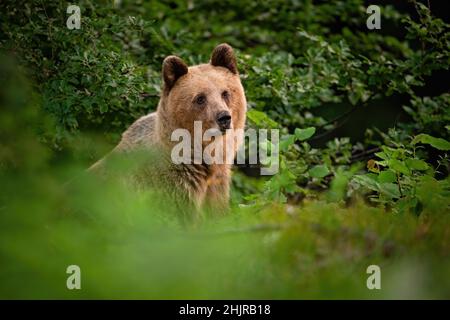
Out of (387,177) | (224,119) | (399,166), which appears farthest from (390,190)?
(224,119)

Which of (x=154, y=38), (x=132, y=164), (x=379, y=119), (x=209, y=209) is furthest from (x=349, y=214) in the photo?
(x=379, y=119)

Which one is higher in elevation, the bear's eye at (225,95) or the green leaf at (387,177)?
the bear's eye at (225,95)

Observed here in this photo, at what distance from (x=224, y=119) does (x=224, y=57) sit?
0.79 m

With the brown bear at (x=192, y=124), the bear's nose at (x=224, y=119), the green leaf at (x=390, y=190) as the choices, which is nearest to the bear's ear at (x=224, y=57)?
the brown bear at (x=192, y=124)

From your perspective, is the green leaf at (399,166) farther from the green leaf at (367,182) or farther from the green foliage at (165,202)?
the green leaf at (367,182)

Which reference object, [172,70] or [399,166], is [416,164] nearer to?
[399,166]

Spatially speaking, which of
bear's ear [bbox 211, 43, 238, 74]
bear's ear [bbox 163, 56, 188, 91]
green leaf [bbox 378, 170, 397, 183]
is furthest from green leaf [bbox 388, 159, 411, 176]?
bear's ear [bbox 163, 56, 188, 91]

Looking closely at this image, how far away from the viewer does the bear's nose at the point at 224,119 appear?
5.61 m

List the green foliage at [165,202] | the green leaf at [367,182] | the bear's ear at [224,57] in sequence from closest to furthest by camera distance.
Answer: the green foliage at [165,202], the green leaf at [367,182], the bear's ear at [224,57]

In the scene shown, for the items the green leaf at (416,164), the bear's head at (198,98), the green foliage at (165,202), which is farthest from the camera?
the bear's head at (198,98)

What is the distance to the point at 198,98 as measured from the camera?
580 cm

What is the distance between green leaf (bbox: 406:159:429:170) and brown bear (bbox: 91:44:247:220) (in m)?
1.54

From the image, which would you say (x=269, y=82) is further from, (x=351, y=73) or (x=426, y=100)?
(x=426, y=100)

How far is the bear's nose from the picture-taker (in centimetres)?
561
